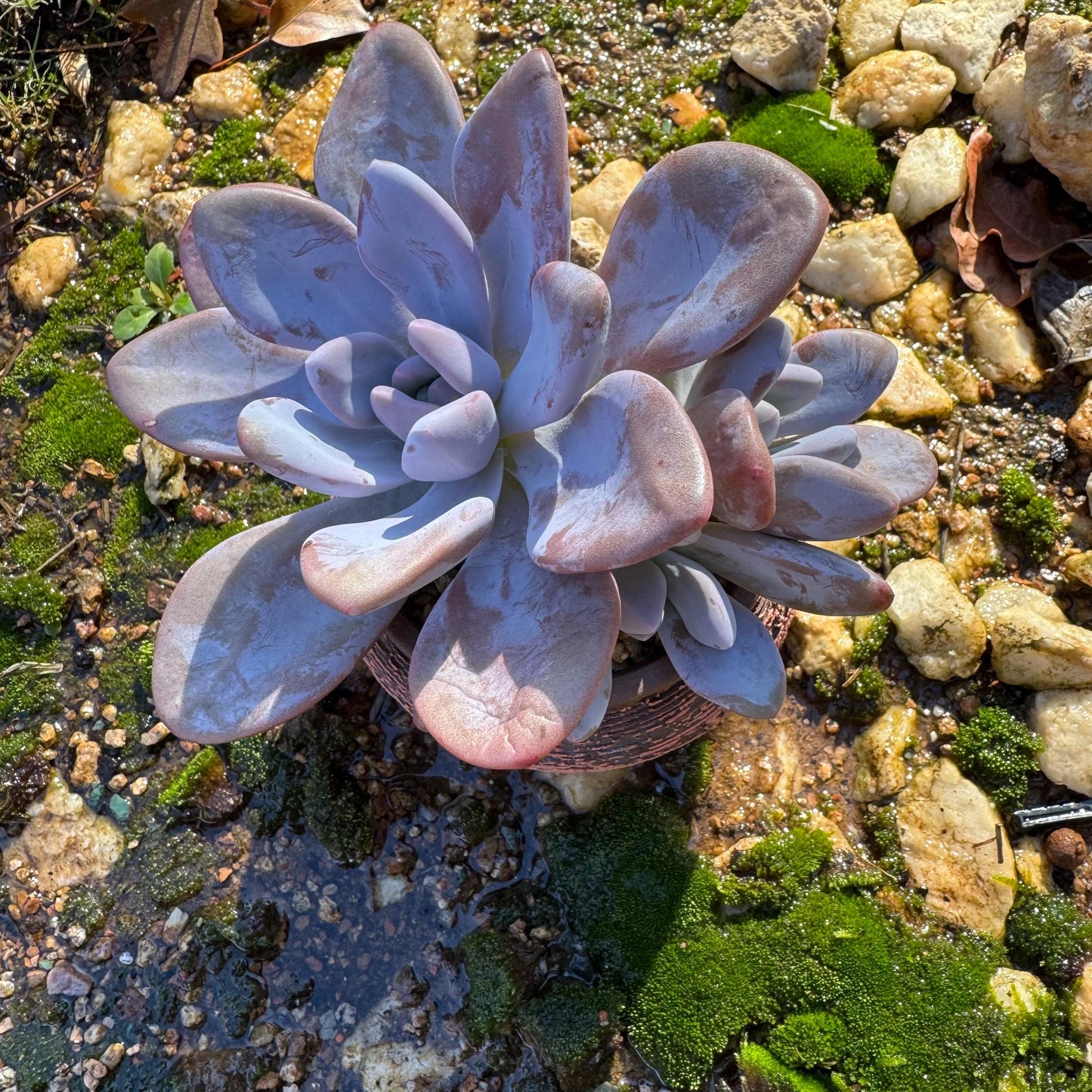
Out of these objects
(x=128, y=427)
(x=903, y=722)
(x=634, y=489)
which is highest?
(x=634, y=489)

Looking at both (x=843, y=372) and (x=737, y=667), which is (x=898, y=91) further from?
(x=737, y=667)

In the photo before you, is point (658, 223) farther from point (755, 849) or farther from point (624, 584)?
point (755, 849)

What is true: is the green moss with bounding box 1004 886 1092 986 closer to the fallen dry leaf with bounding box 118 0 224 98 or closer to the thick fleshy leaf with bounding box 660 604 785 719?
the thick fleshy leaf with bounding box 660 604 785 719

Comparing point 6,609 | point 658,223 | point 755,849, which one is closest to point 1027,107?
point 658,223

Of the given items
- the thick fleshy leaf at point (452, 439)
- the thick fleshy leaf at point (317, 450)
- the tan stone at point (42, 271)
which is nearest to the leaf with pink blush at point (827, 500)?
the thick fleshy leaf at point (452, 439)

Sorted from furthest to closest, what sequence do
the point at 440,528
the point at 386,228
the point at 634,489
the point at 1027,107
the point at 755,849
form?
1. the point at 1027,107
2. the point at 755,849
3. the point at 386,228
4. the point at 440,528
5. the point at 634,489

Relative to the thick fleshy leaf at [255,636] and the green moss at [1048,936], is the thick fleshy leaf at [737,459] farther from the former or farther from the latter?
the green moss at [1048,936]

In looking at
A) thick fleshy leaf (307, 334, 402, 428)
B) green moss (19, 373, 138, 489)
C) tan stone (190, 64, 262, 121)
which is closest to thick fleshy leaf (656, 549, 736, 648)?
thick fleshy leaf (307, 334, 402, 428)
